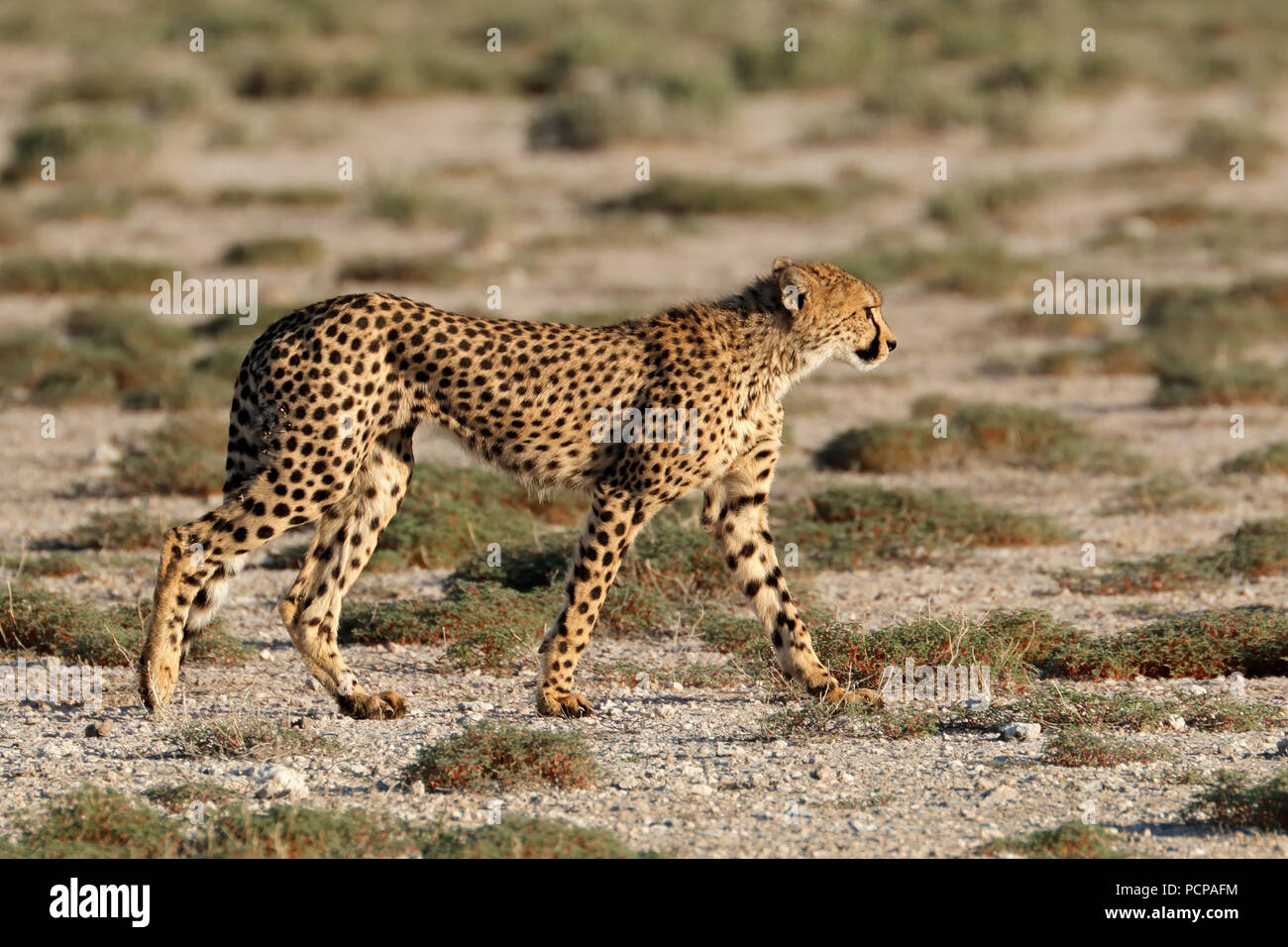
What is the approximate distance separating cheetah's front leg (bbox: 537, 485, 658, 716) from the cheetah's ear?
0.91m

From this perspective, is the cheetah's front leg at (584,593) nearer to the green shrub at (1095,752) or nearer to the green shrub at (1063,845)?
the green shrub at (1095,752)

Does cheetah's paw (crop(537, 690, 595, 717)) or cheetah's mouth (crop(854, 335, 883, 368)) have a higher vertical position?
cheetah's mouth (crop(854, 335, 883, 368))

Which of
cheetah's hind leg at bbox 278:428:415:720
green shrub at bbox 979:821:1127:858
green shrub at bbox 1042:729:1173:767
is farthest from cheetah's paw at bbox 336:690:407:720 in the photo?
green shrub at bbox 979:821:1127:858

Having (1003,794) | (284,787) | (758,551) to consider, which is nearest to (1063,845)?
(1003,794)

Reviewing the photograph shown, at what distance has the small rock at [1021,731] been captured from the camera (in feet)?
20.9

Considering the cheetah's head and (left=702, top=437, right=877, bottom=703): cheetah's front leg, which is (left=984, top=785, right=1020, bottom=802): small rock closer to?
(left=702, top=437, right=877, bottom=703): cheetah's front leg

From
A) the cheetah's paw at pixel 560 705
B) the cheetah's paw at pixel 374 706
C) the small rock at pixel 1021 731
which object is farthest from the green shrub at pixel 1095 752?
the cheetah's paw at pixel 374 706

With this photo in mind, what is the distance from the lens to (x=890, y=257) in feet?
60.4

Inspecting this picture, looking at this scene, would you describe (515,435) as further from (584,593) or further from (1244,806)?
(1244,806)

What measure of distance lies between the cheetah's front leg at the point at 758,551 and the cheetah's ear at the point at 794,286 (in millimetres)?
471

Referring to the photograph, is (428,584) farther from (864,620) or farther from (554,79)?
(554,79)

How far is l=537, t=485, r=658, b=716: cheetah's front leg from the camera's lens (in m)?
6.63

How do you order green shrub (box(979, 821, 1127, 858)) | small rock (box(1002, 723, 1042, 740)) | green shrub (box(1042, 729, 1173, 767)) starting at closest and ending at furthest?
green shrub (box(979, 821, 1127, 858)) → green shrub (box(1042, 729, 1173, 767)) → small rock (box(1002, 723, 1042, 740))

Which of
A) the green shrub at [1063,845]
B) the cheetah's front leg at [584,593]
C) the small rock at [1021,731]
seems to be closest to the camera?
the green shrub at [1063,845]
